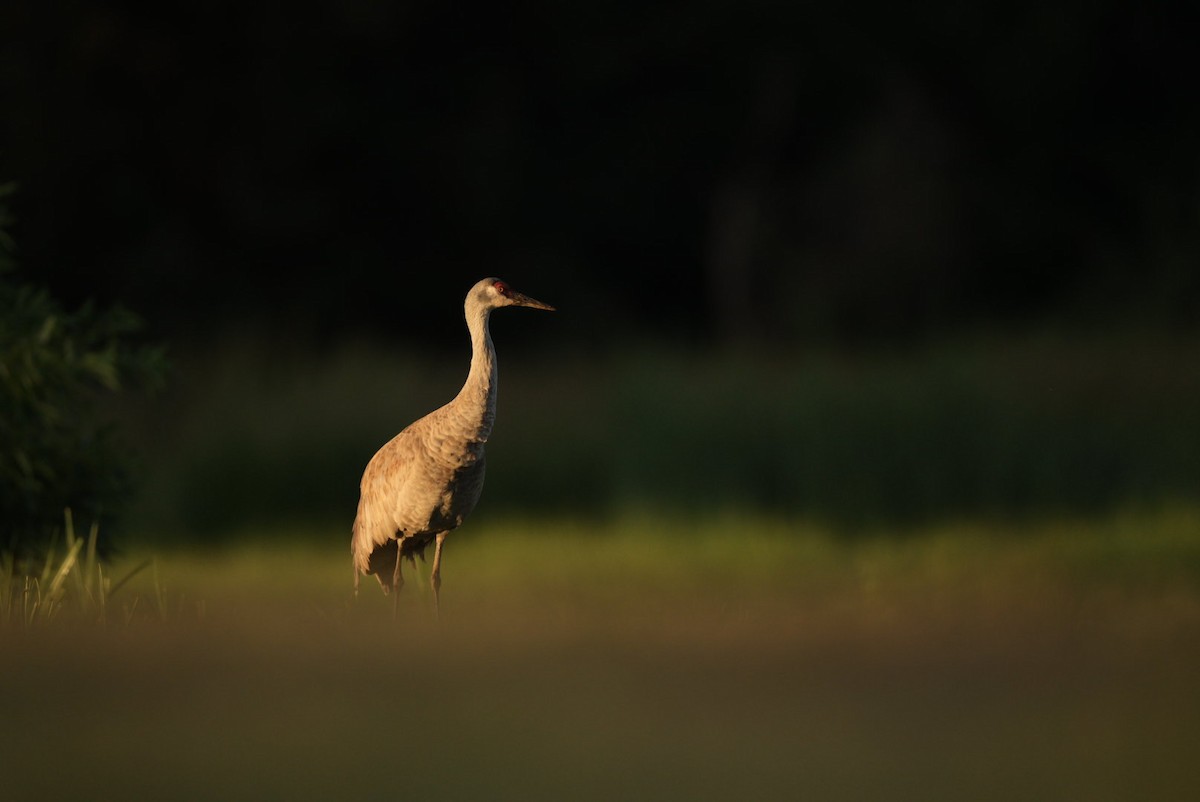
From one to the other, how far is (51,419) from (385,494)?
168 centimetres

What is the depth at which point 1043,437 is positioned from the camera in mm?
9977

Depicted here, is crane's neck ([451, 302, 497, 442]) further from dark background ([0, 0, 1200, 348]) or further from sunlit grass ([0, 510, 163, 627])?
dark background ([0, 0, 1200, 348])

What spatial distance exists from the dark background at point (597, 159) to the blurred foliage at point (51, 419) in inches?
378

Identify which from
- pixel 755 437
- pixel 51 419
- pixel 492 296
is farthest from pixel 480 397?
pixel 755 437

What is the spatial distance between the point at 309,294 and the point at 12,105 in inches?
149

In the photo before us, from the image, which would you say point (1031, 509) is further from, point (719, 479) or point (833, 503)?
point (719, 479)

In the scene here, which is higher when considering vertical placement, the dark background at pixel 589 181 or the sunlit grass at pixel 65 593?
the dark background at pixel 589 181

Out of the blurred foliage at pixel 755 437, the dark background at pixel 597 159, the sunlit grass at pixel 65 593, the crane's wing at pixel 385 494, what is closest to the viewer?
the sunlit grass at pixel 65 593

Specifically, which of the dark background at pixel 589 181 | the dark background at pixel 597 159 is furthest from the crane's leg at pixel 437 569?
the dark background at pixel 597 159

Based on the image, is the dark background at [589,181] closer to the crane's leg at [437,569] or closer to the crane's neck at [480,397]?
the crane's leg at [437,569]

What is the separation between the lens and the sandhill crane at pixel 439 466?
21.7ft

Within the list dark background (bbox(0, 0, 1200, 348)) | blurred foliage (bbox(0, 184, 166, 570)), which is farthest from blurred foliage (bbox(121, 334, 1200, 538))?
dark background (bbox(0, 0, 1200, 348))

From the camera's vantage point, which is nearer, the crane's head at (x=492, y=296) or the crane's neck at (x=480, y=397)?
the crane's neck at (x=480, y=397)

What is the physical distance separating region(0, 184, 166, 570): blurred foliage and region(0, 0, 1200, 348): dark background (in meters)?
9.61
